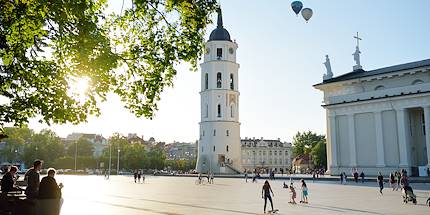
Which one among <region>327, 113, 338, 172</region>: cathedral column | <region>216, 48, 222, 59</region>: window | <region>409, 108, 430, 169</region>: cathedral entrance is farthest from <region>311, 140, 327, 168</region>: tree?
<region>409, 108, 430, 169</region>: cathedral entrance

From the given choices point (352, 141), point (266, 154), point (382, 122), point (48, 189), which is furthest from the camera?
point (266, 154)

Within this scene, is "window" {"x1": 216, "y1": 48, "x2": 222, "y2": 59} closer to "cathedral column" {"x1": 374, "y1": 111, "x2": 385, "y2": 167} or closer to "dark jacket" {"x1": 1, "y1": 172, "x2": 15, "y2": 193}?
"cathedral column" {"x1": 374, "y1": 111, "x2": 385, "y2": 167}

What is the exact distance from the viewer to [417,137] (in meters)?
48.5

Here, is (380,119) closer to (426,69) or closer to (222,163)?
(426,69)

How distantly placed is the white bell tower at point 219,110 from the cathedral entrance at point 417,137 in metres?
37.7

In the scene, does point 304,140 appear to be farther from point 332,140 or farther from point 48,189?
point 48,189

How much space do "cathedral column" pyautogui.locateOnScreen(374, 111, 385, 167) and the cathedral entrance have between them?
315 cm

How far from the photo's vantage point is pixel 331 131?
5362 centimetres

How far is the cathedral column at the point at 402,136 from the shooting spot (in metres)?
45.8

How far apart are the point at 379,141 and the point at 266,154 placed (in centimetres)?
9577

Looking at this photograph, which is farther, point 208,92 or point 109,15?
point 208,92

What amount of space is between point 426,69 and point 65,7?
47.1 metres

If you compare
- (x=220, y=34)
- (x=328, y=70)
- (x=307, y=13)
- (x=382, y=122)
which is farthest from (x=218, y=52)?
(x=307, y=13)

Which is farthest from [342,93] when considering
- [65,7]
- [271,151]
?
[271,151]
